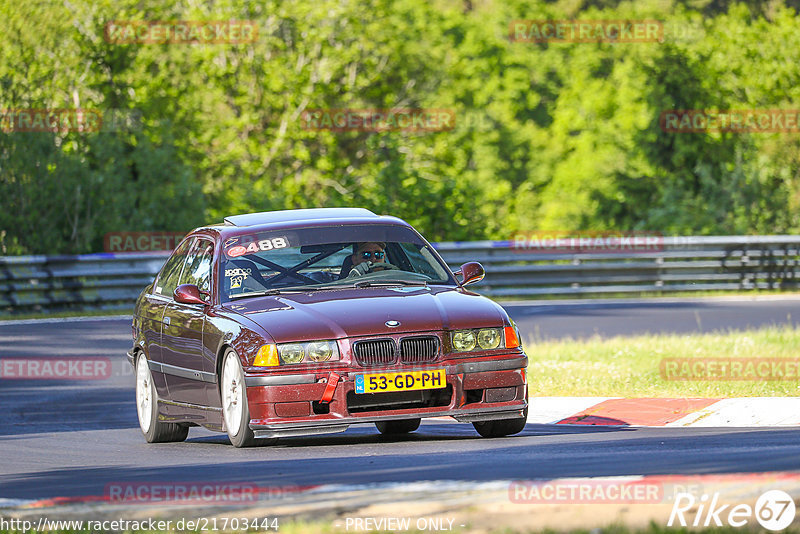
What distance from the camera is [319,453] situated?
922cm

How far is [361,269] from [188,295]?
121cm

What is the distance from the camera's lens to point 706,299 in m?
25.5

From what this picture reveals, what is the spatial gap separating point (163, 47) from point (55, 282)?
53.3 ft

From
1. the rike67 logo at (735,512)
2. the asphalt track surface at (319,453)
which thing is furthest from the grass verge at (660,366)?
the rike67 logo at (735,512)

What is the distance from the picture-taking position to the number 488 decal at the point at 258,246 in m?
10.4

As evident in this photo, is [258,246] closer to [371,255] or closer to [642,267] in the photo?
[371,255]

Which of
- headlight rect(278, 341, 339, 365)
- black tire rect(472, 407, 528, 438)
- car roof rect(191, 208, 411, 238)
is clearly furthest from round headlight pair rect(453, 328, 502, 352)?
car roof rect(191, 208, 411, 238)

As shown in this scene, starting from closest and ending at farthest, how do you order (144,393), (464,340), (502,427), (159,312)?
1. (464,340)
2. (502,427)
3. (159,312)
4. (144,393)

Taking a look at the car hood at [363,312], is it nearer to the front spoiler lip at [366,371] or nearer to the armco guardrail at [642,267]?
the front spoiler lip at [366,371]

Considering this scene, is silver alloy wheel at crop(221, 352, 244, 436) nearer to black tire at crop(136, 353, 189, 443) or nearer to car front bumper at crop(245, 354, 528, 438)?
car front bumper at crop(245, 354, 528, 438)

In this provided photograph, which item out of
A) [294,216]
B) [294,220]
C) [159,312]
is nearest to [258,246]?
[294,220]

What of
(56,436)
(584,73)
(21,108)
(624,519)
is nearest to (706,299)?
(21,108)

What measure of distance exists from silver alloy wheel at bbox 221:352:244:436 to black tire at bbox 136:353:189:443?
1309mm

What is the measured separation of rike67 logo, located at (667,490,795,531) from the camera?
18.2ft
